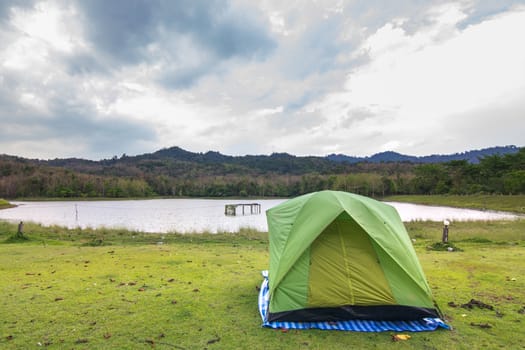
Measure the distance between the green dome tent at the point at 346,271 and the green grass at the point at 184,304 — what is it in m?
0.44

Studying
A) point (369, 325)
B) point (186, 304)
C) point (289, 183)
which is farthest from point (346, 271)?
point (289, 183)

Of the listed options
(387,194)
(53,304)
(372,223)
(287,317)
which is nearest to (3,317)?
(53,304)

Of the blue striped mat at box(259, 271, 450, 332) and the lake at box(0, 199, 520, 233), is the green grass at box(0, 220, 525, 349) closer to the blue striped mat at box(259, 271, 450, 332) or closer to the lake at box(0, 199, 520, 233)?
the blue striped mat at box(259, 271, 450, 332)

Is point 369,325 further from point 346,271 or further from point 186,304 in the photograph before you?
point 186,304

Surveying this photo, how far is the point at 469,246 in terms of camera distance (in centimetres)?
1277

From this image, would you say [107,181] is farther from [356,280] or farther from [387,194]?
[356,280]

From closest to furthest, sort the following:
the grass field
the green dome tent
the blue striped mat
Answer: the grass field
the blue striped mat
the green dome tent

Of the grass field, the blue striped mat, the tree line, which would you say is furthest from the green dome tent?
the tree line

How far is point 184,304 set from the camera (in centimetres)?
559

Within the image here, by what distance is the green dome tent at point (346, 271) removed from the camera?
192 inches

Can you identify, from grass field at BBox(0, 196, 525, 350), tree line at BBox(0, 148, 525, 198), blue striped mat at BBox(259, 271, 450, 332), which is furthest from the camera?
tree line at BBox(0, 148, 525, 198)

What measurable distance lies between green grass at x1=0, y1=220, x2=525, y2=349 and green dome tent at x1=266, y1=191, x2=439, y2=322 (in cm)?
44

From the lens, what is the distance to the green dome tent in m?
4.88

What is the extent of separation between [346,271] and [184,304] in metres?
3.04
